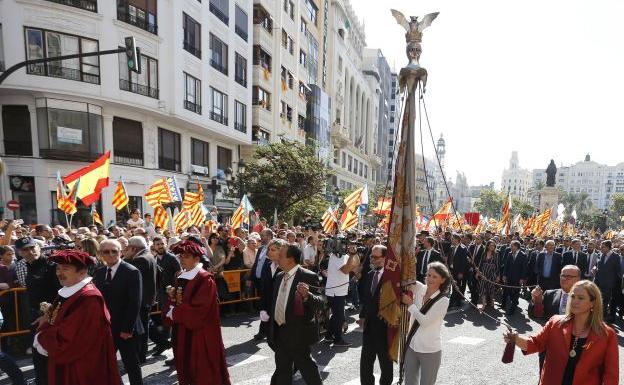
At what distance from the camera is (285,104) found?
35438mm

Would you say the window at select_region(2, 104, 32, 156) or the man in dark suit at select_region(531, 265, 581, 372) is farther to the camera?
the window at select_region(2, 104, 32, 156)

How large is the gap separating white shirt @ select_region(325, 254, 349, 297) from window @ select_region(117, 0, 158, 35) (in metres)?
19.0

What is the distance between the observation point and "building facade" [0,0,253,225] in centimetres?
1834

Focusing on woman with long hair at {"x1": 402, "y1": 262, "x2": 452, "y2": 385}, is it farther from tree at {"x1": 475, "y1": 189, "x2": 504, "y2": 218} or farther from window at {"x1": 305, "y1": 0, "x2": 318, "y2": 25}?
tree at {"x1": 475, "y1": 189, "x2": 504, "y2": 218}

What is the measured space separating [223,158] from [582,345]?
1084 inches

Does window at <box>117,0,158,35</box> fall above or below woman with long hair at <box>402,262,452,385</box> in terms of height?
above

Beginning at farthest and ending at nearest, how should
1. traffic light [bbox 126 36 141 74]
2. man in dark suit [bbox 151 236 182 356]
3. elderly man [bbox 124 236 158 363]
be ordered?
traffic light [bbox 126 36 141 74] → man in dark suit [bbox 151 236 182 356] → elderly man [bbox 124 236 158 363]

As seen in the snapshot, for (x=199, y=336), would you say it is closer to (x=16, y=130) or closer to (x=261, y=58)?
(x=16, y=130)

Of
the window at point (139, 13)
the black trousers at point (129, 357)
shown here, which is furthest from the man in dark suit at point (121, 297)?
the window at point (139, 13)

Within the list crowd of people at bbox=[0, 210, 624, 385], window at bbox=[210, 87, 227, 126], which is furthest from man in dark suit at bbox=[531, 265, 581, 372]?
window at bbox=[210, 87, 227, 126]

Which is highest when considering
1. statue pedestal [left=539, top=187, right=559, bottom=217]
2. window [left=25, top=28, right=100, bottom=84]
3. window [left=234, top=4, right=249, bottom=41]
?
window [left=234, top=4, right=249, bottom=41]

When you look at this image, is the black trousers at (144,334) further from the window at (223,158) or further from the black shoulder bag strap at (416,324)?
the window at (223,158)

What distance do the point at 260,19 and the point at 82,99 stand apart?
1669cm

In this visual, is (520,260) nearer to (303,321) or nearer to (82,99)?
(303,321)
